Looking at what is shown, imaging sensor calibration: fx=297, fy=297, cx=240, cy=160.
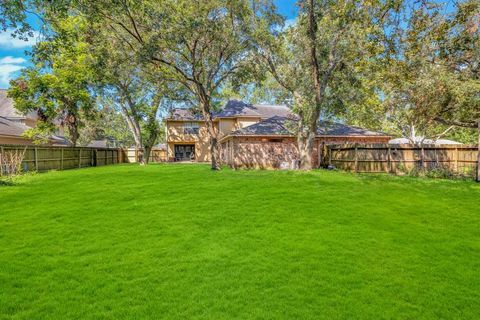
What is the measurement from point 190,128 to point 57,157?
56.4ft

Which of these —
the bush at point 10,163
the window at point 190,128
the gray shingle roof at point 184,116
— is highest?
the gray shingle roof at point 184,116

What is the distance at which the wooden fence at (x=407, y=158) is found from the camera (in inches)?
658

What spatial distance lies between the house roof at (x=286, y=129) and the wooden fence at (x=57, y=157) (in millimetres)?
13168

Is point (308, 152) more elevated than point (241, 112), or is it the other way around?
point (241, 112)

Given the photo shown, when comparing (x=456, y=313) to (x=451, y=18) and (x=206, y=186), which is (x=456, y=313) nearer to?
(x=206, y=186)

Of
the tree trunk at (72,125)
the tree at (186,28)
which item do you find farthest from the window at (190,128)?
the tree at (186,28)

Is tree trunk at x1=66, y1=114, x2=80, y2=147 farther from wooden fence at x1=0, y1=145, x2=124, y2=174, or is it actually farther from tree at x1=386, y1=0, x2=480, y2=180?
tree at x1=386, y1=0, x2=480, y2=180

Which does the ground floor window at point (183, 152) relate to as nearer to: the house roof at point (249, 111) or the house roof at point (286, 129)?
the house roof at point (249, 111)

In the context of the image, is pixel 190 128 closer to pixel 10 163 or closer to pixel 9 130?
pixel 9 130

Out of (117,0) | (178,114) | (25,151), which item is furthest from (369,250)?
(178,114)

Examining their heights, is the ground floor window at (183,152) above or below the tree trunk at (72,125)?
below

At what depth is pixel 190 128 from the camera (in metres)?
37.2

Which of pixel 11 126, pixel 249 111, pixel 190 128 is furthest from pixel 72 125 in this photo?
pixel 249 111

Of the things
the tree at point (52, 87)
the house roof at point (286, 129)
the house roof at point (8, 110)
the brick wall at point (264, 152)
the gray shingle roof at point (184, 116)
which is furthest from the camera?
the gray shingle roof at point (184, 116)
